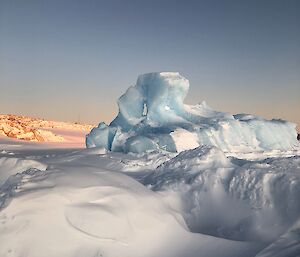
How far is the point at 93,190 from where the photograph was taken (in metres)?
5.05

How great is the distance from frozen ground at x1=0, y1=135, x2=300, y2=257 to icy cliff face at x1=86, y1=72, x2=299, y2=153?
10432 millimetres

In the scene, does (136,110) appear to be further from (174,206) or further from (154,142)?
(174,206)

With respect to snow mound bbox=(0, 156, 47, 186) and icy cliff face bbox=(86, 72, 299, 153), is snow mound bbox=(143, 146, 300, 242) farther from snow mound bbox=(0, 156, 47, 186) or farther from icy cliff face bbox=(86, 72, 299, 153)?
icy cliff face bbox=(86, 72, 299, 153)

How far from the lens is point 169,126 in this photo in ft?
61.2

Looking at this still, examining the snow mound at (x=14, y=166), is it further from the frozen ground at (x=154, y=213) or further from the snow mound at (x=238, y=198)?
the snow mound at (x=238, y=198)

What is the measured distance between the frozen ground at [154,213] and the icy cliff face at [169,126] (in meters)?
10.4

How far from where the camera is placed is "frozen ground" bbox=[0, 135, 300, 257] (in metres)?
4.16

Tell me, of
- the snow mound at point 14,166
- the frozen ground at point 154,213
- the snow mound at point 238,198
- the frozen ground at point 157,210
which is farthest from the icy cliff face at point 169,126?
the frozen ground at point 154,213

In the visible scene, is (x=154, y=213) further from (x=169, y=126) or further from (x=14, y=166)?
(x=169, y=126)

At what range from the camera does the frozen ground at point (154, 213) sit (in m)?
4.16

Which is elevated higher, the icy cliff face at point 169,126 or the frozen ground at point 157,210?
the frozen ground at point 157,210

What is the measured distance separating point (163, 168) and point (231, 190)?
7.27 feet

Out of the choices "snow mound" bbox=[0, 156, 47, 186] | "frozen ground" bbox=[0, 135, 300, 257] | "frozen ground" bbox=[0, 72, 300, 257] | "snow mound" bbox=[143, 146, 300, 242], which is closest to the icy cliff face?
"frozen ground" bbox=[0, 72, 300, 257]

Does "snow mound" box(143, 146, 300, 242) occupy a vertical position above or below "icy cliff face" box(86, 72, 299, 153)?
above
